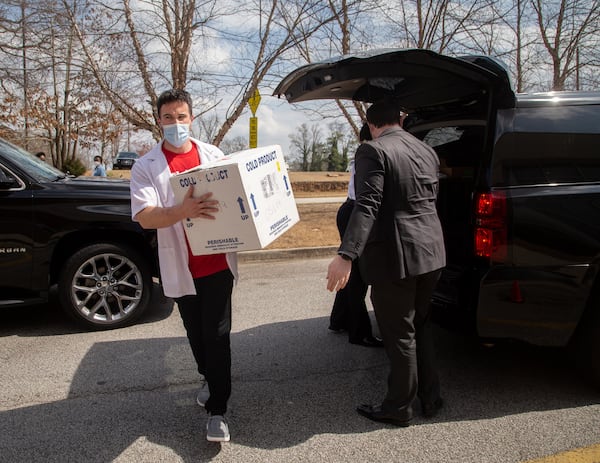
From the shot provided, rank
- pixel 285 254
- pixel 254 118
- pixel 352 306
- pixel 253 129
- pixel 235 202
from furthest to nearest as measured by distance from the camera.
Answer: pixel 253 129 → pixel 254 118 → pixel 285 254 → pixel 352 306 → pixel 235 202

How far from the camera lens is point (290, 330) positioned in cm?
453

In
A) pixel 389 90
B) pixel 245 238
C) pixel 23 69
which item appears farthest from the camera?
pixel 23 69

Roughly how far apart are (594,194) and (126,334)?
149 inches

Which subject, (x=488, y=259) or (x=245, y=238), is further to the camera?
(x=488, y=259)

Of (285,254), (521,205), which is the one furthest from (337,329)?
(285,254)

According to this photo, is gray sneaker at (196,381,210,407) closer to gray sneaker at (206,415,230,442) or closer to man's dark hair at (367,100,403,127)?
gray sneaker at (206,415,230,442)

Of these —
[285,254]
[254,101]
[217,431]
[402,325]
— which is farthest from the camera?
[254,101]

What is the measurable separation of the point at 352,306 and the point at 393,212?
1.50 m

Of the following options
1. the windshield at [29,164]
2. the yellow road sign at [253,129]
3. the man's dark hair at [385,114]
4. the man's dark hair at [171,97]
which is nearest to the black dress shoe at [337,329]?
the man's dark hair at [385,114]

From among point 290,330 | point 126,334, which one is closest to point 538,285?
point 290,330

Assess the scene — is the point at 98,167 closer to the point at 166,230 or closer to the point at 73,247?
the point at 73,247

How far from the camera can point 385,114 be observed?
283cm

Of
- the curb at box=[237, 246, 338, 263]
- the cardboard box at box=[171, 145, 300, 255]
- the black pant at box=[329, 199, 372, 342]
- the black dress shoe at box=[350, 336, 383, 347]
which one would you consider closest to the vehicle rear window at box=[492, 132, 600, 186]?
the black pant at box=[329, 199, 372, 342]

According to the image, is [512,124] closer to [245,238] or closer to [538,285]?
[538,285]
